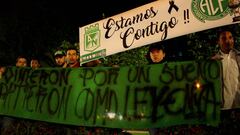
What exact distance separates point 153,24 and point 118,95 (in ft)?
4.72

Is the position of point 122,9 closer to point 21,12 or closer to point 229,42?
point 21,12

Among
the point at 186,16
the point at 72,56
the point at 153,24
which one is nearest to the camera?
the point at 186,16

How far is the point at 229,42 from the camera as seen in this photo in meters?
5.97

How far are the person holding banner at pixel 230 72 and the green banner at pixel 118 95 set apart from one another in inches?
4.4

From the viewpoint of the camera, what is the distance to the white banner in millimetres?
6703

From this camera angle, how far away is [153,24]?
7.52 metres

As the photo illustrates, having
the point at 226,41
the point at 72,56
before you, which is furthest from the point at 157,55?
the point at 72,56

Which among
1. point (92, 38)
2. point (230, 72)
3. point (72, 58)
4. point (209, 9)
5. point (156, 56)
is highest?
point (209, 9)

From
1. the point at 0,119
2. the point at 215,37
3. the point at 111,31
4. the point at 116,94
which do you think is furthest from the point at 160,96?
the point at 0,119

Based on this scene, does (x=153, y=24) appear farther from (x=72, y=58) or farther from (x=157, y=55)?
(x=72, y=58)

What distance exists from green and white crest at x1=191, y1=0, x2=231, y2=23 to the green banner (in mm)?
866

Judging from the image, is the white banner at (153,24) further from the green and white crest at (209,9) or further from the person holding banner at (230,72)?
the person holding banner at (230,72)

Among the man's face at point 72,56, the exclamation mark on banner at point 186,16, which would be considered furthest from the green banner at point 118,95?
the exclamation mark on banner at point 186,16

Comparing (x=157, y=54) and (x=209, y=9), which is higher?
(x=209, y=9)
